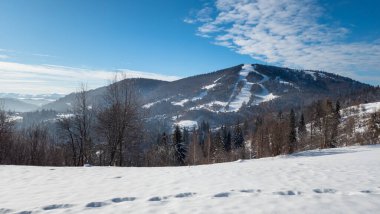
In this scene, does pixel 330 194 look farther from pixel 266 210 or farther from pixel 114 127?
pixel 114 127

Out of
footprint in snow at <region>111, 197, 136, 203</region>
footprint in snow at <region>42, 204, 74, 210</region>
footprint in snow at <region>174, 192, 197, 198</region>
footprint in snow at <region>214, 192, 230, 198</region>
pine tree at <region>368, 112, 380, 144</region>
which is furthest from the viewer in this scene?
pine tree at <region>368, 112, 380, 144</region>

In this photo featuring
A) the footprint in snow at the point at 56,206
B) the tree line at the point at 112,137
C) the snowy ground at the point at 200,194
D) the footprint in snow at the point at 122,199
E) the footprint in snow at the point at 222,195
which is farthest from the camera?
the tree line at the point at 112,137

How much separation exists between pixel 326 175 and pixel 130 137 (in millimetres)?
21674

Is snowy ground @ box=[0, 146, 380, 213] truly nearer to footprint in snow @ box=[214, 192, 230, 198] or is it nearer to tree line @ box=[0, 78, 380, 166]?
footprint in snow @ box=[214, 192, 230, 198]

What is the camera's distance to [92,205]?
27.0ft

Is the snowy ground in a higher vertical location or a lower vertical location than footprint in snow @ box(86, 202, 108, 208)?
higher

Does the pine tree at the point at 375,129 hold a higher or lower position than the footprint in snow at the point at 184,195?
higher

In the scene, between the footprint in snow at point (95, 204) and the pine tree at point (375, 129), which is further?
the pine tree at point (375, 129)

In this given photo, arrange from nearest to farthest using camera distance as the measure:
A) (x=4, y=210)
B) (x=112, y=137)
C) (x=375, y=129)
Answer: (x=4, y=210) → (x=112, y=137) → (x=375, y=129)

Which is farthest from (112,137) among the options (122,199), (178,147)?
(178,147)

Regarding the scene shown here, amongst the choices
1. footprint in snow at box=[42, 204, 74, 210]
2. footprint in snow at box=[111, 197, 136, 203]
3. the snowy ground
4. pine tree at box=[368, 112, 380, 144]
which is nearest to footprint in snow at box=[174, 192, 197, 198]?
the snowy ground

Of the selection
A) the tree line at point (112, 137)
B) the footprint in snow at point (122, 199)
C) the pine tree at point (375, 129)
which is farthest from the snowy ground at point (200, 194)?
the pine tree at point (375, 129)

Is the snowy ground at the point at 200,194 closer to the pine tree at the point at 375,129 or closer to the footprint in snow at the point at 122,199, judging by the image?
the footprint in snow at the point at 122,199

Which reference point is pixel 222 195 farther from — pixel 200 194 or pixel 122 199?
pixel 122 199
